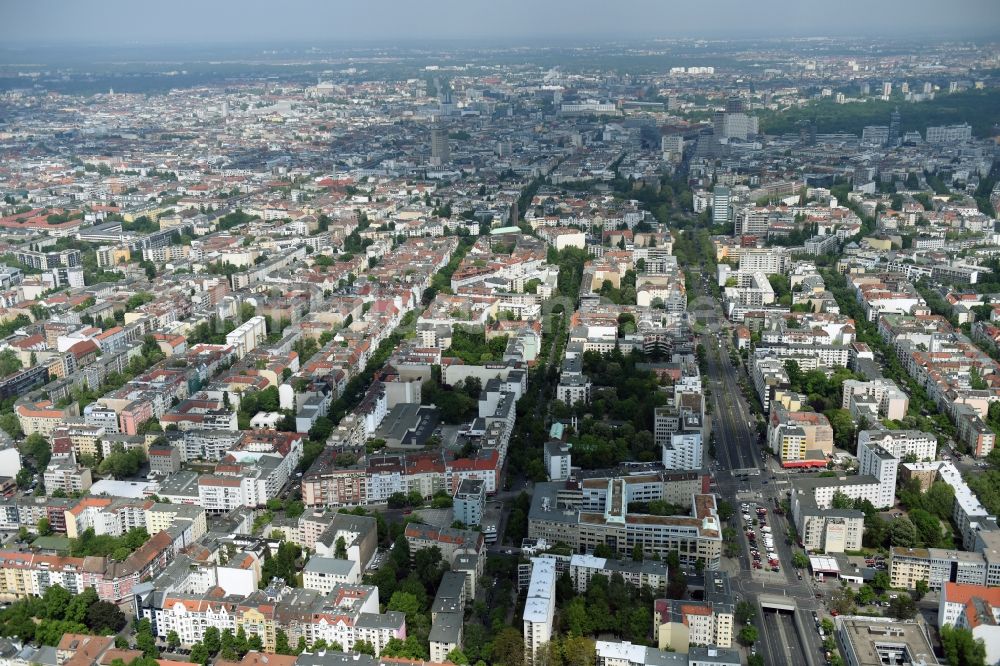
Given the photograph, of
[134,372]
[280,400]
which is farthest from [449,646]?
[134,372]

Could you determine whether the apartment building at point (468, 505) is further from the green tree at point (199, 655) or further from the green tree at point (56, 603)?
the green tree at point (56, 603)

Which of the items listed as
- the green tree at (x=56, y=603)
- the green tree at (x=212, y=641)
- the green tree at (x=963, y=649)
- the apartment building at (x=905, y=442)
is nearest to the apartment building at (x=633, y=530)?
the green tree at (x=963, y=649)

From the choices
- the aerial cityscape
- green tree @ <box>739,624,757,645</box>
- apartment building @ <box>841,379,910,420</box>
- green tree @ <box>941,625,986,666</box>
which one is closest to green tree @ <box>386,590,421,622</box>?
the aerial cityscape

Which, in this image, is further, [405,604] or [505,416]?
[505,416]

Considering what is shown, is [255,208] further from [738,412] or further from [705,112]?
[705,112]

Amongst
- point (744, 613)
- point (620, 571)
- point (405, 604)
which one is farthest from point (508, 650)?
point (744, 613)

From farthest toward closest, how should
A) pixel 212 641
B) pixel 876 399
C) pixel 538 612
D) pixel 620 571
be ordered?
pixel 876 399 → pixel 620 571 → pixel 212 641 → pixel 538 612

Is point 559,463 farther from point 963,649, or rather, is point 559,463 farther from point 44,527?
point 44,527

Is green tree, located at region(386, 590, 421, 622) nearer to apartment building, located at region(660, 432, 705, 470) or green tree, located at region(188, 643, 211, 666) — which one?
green tree, located at region(188, 643, 211, 666)
